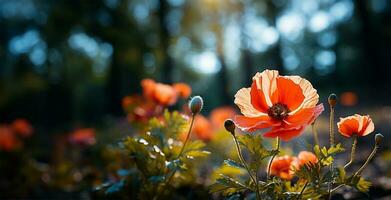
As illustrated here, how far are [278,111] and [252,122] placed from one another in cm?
9

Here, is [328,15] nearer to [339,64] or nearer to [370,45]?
[339,64]

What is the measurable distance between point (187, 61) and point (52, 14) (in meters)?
13.4

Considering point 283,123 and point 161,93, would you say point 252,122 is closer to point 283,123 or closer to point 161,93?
point 283,123

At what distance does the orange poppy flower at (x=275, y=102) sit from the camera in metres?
1.25

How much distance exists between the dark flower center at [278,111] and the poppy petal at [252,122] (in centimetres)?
2

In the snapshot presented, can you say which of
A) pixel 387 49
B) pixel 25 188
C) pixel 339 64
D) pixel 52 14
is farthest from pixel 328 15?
pixel 25 188

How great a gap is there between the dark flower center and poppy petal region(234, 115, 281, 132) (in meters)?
0.02

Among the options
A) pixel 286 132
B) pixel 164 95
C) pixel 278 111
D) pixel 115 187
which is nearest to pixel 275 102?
pixel 278 111

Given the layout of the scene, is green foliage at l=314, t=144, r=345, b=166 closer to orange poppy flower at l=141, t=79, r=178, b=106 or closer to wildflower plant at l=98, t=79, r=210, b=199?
wildflower plant at l=98, t=79, r=210, b=199

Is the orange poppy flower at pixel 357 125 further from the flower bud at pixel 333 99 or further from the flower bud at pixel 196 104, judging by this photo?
the flower bud at pixel 196 104

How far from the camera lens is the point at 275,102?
4.48 feet

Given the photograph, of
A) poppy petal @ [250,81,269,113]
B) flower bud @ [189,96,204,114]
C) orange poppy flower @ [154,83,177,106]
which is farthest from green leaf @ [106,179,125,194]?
orange poppy flower @ [154,83,177,106]

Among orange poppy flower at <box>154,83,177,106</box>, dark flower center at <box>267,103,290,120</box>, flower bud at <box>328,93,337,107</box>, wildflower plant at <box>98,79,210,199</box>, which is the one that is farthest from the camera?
orange poppy flower at <box>154,83,177,106</box>

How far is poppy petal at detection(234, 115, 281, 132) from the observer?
4.05 ft
